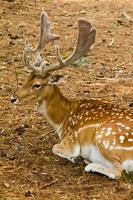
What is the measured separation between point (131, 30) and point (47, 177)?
5704mm

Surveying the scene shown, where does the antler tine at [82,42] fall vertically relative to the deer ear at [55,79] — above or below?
above

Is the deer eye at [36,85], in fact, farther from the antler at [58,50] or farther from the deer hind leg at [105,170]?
the deer hind leg at [105,170]

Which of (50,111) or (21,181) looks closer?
(21,181)

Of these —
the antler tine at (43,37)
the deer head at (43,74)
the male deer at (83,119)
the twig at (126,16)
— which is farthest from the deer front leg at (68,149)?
the twig at (126,16)

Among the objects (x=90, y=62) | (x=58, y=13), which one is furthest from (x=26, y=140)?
(x=58, y=13)

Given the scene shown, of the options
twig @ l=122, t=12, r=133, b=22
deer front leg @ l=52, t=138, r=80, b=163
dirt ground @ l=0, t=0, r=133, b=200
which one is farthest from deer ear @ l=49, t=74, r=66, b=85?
twig @ l=122, t=12, r=133, b=22

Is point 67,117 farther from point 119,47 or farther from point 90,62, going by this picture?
point 119,47

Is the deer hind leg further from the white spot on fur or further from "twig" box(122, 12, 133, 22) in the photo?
"twig" box(122, 12, 133, 22)

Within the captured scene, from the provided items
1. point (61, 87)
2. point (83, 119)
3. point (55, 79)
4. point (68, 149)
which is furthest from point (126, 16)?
point (68, 149)

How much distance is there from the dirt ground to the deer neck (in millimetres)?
271

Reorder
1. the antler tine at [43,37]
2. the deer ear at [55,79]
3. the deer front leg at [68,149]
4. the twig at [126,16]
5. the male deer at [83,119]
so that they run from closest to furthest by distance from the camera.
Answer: the male deer at [83,119] < the deer front leg at [68,149] < the deer ear at [55,79] < the antler tine at [43,37] < the twig at [126,16]

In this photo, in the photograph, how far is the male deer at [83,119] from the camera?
241 inches

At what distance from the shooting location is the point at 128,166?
6059mm

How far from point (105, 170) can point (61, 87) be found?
8.99 ft
